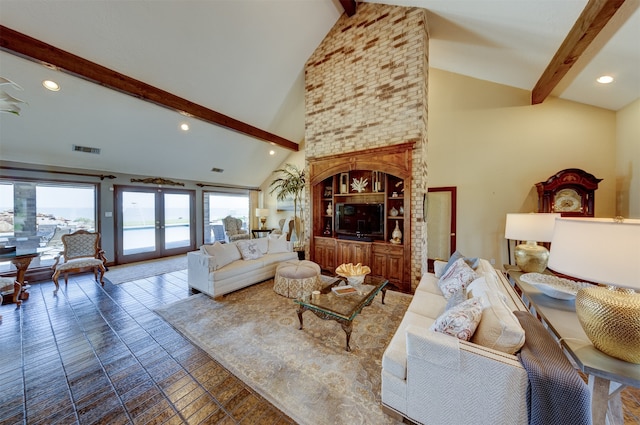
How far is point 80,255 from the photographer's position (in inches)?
173

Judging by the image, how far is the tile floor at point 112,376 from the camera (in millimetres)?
1648

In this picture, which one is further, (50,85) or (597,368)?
(50,85)

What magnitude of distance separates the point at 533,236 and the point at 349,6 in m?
5.18

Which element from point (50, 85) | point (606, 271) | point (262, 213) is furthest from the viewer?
point (262, 213)

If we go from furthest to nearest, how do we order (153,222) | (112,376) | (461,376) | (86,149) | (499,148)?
(153,222) → (86,149) → (499,148) → (112,376) → (461,376)

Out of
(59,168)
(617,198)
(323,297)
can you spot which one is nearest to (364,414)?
(323,297)

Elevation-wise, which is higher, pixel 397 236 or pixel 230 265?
pixel 397 236

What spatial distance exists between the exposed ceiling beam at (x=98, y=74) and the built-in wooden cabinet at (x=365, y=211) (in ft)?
8.63

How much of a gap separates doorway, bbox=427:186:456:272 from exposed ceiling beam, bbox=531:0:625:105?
233cm

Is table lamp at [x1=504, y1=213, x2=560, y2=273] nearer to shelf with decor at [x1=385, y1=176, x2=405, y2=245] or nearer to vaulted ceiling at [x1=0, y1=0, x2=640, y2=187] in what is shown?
shelf with decor at [x1=385, y1=176, x2=405, y2=245]

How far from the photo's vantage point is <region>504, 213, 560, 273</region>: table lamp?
2.60 metres

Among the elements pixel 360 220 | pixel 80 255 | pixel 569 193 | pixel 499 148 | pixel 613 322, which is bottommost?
pixel 80 255

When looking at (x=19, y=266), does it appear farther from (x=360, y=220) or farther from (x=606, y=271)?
(x=606, y=271)

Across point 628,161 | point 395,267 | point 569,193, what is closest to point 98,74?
point 395,267
